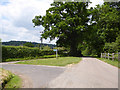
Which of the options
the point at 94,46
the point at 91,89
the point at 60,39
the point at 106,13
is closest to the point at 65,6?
the point at 60,39

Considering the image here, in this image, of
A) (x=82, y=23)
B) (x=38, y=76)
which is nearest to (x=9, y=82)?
(x=38, y=76)

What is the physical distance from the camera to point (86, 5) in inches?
1383

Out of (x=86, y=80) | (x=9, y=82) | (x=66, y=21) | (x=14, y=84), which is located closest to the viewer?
(x=14, y=84)

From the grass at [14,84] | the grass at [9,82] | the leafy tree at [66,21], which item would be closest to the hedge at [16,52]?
the leafy tree at [66,21]

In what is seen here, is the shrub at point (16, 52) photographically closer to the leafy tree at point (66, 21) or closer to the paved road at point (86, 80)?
the leafy tree at point (66, 21)

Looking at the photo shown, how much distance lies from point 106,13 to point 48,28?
48.9ft

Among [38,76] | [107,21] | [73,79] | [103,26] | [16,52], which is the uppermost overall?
[107,21]

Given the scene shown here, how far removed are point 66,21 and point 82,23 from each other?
4281mm

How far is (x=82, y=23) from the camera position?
108 ft

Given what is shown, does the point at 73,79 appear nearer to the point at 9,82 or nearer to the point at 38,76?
the point at 38,76

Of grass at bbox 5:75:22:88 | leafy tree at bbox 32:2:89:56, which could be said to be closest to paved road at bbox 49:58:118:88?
grass at bbox 5:75:22:88

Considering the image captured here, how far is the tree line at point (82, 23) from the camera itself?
105 ft

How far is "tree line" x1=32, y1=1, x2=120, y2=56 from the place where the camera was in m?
32.0

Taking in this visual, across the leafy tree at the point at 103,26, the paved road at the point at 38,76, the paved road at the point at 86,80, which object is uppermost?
the leafy tree at the point at 103,26
